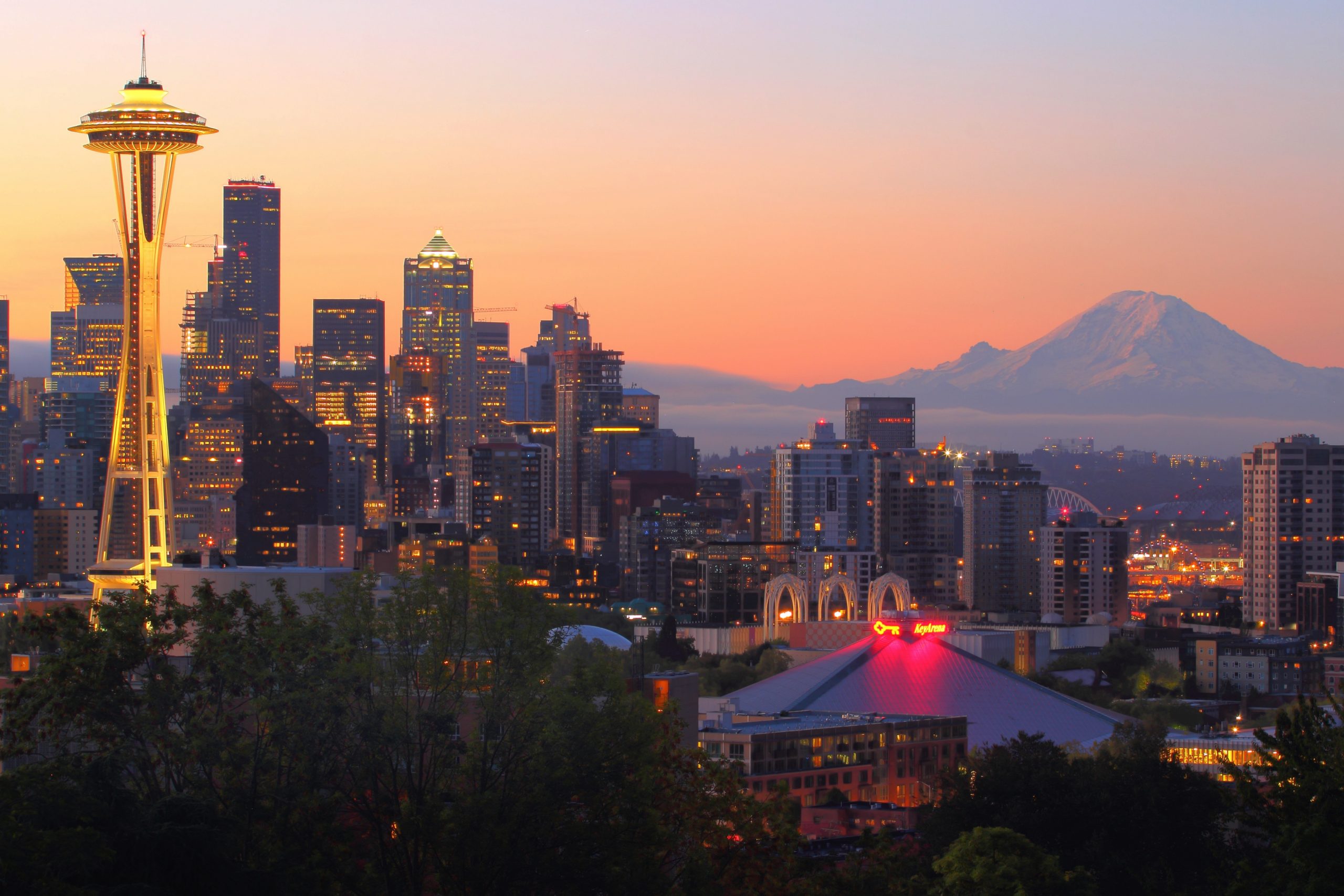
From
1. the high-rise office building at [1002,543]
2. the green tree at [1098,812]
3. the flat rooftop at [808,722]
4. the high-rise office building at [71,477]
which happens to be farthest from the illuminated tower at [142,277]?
the high-rise office building at [71,477]

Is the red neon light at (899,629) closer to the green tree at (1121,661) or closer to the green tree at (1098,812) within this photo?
the green tree at (1121,661)

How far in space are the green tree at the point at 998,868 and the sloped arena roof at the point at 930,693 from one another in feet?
130

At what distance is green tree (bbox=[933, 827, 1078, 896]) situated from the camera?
28484 millimetres

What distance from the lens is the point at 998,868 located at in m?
29.4

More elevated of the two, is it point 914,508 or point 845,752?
point 914,508

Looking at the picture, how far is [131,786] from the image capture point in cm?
2758

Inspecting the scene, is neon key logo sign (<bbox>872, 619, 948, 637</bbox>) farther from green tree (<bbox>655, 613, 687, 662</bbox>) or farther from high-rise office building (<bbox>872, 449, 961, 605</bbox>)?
high-rise office building (<bbox>872, 449, 961, 605</bbox>)

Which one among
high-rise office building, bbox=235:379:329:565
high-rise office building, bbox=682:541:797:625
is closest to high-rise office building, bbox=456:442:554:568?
high-rise office building, bbox=235:379:329:565

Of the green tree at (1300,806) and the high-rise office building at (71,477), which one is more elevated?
the high-rise office building at (71,477)

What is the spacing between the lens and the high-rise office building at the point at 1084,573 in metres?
144

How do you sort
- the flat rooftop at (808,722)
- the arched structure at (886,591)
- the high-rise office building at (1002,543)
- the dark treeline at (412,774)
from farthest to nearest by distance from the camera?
1. the high-rise office building at (1002,543)
2. the arched structure at (886,591)
3. the flat rooftop at (808,722)
4. the dark treeline at (412,774)

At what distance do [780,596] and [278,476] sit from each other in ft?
282

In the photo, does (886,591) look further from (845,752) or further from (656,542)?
(656,542)

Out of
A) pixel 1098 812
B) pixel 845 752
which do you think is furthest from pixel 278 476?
pixel 1098 812
